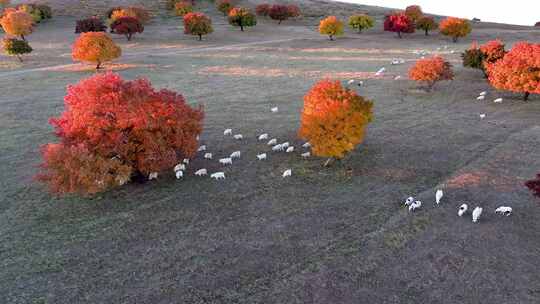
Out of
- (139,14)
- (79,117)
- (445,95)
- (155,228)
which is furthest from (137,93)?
(139,14)

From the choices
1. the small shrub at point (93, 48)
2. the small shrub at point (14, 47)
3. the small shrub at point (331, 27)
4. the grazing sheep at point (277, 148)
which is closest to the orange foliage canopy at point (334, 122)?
the grazing sheep at point (277, 148)

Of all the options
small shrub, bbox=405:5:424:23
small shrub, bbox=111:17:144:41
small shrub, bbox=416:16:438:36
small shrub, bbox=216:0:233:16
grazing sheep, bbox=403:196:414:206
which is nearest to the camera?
grazing sheep, bbox=403:196:414:206

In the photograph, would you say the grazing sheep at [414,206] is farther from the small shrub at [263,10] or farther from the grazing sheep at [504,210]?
the small shrub at [263,10]

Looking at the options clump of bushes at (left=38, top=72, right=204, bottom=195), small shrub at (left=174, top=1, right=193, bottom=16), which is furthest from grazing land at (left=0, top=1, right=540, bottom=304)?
small shrub at (left=174, top=1, right=193, bottom=16)

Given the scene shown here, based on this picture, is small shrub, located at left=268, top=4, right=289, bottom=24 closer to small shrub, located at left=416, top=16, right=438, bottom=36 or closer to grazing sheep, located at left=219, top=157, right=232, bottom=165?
small shrub, located at left=416, top=16, right=438, bottom=36

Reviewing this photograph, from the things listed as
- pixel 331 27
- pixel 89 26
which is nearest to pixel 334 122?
pixel 331 27

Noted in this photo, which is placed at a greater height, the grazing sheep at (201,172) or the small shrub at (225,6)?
the small shrub at (225,6)

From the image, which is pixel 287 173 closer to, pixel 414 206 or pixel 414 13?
pixel 414 206
